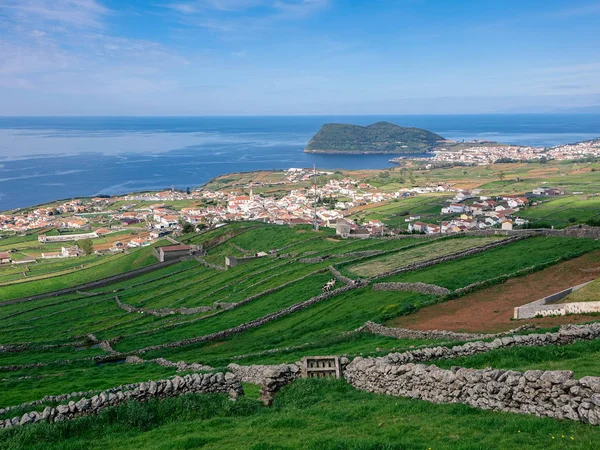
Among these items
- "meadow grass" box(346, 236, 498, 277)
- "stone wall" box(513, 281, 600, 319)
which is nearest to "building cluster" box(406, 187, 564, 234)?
"meadow grass" box(346, 236, 498, 277)

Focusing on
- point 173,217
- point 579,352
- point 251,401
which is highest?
point 579,352

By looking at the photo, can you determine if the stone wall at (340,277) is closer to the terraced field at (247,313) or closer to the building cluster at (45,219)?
the terraced field at (247,313)

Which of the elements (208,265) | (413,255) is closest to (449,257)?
(413,255)

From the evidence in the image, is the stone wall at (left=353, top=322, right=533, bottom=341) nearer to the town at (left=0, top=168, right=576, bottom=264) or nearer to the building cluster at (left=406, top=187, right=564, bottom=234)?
the town at (left=0, top=168, right=576, bottom=264)

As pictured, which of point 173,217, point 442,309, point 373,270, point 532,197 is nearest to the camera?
point 442,309

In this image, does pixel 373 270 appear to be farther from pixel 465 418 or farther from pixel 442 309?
pixel 465 418

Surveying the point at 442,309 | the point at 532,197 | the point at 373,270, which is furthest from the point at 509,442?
the point at 532,197

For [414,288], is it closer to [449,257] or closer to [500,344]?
[449,257]
